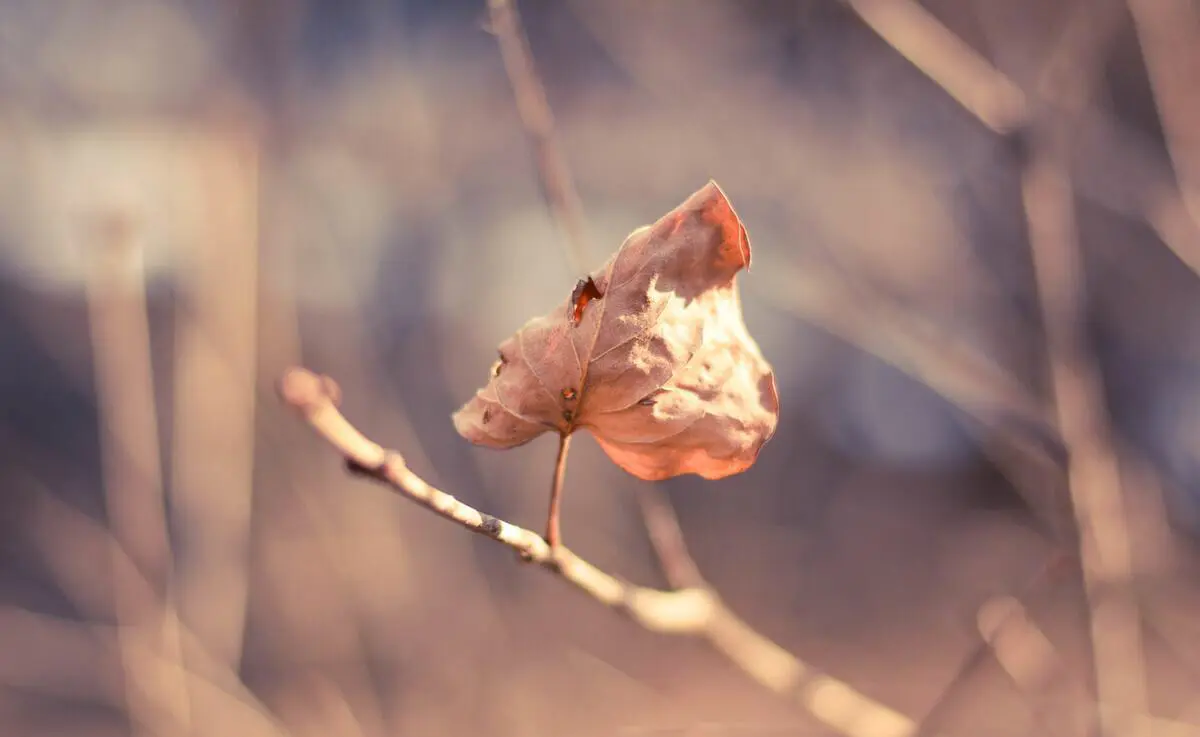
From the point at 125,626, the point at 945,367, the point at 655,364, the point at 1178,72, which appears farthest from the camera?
the point at 125,626

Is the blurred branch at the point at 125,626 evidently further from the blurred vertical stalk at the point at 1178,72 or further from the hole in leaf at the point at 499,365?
the blurred vertical stalk at the point at 1178,72

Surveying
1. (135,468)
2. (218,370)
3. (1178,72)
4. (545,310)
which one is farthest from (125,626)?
(1178,72)

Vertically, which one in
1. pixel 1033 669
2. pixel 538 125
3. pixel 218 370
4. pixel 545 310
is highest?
pixel 545 310

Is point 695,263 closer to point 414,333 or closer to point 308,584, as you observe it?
point 308,584

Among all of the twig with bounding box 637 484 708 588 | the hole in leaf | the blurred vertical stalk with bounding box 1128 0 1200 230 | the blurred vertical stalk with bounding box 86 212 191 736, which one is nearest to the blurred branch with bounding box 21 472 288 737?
the blurred vertical stalk with bounding box 86 212 191 736

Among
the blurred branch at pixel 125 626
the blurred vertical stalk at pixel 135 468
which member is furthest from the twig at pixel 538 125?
the blurred branch at pixel 125 626

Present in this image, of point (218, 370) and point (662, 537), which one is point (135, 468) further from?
point (662, 537)

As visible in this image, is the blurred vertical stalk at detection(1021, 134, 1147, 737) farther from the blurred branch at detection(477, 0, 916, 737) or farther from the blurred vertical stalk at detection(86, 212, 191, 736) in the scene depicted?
the blurred vertical stalk at detection(86, 212, 191, 736)

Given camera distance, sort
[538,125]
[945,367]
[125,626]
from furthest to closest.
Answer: [125,626] < [945,367] < [538,125]
